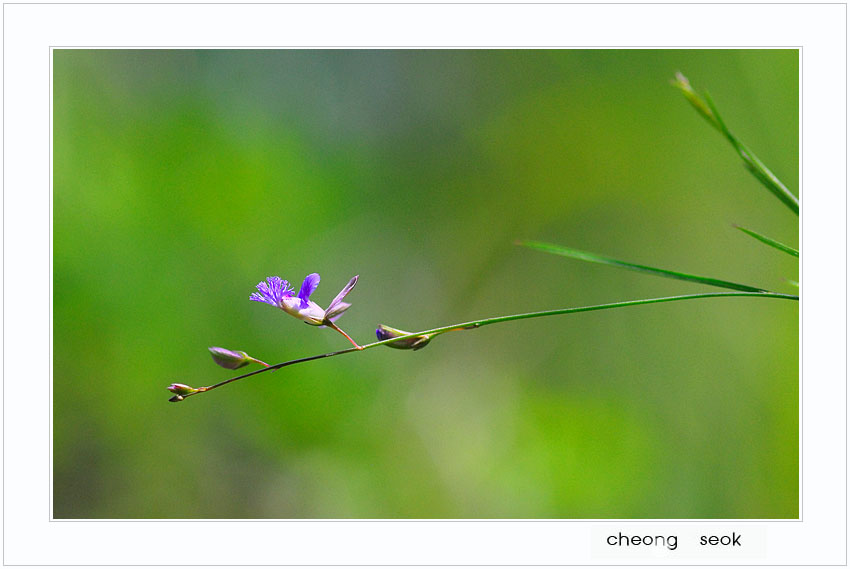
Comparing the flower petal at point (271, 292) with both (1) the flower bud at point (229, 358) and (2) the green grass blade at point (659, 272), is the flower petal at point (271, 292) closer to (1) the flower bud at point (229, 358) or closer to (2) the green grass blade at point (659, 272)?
(1) the flower bud at point (229, 358)

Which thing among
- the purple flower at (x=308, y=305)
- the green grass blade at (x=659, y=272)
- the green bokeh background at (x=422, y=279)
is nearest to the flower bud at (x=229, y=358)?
the purple flower at (x=308, y=305)

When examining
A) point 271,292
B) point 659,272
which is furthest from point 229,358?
point 659,272

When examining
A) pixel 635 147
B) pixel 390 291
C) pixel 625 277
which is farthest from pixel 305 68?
pixel 625 277

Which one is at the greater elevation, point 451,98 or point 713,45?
point 451,98

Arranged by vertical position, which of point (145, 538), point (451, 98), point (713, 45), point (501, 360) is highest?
point (451, 98)

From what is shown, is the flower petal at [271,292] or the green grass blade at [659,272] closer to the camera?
the green grass blade at [659,272]

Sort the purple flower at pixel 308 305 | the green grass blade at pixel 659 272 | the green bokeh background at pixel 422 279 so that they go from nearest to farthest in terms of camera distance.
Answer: the green grass blade at pixel 659 272, the purple flower at pixel 308 305, the green bokeh background at pixel 422 279

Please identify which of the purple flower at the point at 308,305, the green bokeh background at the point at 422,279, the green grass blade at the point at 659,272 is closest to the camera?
the green grass blade at the point at 659,272
